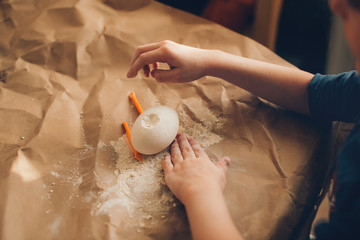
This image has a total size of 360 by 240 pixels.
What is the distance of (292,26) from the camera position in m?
1.37

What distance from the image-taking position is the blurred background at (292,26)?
128 centimetres

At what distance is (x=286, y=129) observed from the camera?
2.57 ft

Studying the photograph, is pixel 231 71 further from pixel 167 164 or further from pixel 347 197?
pixel 347 197

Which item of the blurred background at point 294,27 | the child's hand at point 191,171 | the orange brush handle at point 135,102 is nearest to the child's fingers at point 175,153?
the child's hand at point 191,171

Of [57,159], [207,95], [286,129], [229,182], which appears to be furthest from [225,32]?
[57,159]

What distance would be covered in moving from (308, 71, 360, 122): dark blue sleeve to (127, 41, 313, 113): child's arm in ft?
0.08

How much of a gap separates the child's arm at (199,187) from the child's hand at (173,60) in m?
0.16

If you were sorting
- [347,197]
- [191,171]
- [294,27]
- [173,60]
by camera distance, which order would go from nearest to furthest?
[347,197] → [191,171] → [173,60] → [294,27]

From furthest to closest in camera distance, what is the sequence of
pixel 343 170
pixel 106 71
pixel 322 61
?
1. pixel 322 61
2. pixel 106 71
3. pixel 343 170

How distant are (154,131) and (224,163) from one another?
176 millimetres

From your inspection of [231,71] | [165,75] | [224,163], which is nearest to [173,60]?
[165,75]

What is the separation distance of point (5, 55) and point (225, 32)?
674 millimetres

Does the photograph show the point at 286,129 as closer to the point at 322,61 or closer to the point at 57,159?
the point at 57,159

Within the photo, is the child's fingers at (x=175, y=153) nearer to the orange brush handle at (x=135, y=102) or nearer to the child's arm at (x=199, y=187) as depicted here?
the child's arm at (x=199, y=187)
